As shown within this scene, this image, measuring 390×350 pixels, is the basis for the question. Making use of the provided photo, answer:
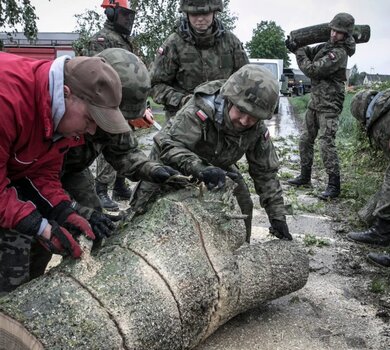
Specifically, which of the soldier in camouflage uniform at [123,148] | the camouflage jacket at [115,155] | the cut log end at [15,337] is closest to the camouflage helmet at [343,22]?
the soldier in camouflage uniform at [123,148]

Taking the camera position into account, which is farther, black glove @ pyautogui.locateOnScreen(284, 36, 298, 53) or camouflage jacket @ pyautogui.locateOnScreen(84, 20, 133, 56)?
black glove @ pyautogui.locateOnScreen(284, 36, 298, 53)

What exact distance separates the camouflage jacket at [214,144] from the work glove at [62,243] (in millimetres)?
986

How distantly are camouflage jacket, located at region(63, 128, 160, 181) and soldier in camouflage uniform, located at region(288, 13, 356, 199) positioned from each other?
12.0ft

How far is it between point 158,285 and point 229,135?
1.36 metres

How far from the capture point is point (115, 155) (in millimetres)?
3420

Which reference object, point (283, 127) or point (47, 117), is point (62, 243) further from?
point (283, 127)

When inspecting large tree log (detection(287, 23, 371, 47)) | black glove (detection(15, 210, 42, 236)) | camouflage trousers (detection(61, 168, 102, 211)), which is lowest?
camouflage trousers (detection(61, 168, 102, 211))

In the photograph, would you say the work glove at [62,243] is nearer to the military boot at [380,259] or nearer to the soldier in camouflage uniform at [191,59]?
the soldier in camouflage uniform at [191,59]

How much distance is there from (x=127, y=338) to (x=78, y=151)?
1270mm

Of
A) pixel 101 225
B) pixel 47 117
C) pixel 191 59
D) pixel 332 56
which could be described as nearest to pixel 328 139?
pixel 332 56

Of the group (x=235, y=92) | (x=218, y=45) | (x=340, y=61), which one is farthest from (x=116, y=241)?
(x=340, y=61)

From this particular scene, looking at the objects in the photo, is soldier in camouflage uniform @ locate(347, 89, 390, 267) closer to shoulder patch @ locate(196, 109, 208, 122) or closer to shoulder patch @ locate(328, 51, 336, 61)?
shoulder patch @ locate(328, 51, 336, 61)

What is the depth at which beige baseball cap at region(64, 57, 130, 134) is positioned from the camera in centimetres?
238

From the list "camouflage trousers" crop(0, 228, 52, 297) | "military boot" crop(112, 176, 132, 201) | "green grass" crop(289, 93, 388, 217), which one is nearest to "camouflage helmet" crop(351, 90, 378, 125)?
"green grass" crop(289, 93, 388, 217)
